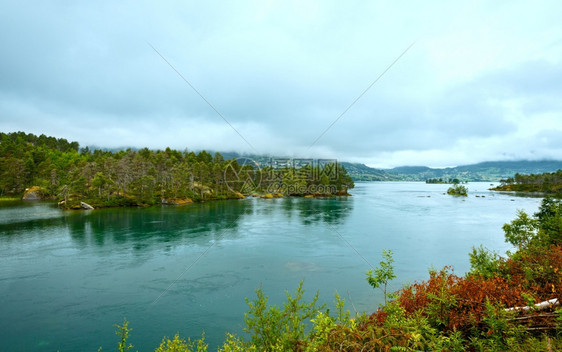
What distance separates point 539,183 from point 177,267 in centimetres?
19194

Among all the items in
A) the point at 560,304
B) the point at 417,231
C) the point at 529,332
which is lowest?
the point at 417,231

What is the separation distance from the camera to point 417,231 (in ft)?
136

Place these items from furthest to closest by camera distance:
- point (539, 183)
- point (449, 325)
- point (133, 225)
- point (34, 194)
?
point (539, 183)
point (34, 194)
point (133, 225)
point (449, 325)

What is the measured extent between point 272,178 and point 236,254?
79.1 metres

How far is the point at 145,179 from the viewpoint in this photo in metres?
69.6

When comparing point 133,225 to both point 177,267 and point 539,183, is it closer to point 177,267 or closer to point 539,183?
point 177,267

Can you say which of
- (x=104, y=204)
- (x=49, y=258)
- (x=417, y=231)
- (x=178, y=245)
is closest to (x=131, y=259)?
(x=178, y=245)

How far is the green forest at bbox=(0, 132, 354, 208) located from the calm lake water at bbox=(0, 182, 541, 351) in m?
21.1

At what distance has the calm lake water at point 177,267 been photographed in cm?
1531

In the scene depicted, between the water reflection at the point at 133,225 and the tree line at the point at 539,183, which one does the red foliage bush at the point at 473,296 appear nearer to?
the water reflection at the point at 133,225

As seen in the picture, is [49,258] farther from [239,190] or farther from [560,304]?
[239,190]

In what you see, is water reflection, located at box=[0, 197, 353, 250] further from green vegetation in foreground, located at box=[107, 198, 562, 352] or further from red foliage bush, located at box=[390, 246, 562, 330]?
red foliage bush, located at box=[390, 246, 562, 330]

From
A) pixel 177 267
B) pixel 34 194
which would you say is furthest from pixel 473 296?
pixel 34 194

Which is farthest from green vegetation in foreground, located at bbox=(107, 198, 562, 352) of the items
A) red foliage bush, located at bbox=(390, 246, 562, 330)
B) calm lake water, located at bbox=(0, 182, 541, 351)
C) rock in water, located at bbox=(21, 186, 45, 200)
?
rock in water, located at bbox=(21, 186, 45, 200)
